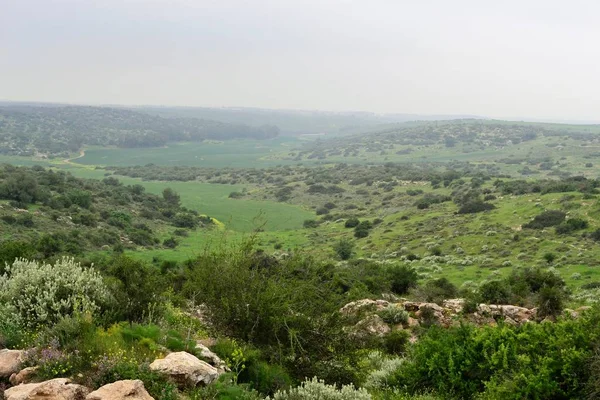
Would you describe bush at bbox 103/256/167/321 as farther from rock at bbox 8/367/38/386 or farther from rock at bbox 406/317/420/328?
rock at bbox 406/317/420/328

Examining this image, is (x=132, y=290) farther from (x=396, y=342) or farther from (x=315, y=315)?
(x=396, y=342)

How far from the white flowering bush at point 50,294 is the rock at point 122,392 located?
7.52 ft

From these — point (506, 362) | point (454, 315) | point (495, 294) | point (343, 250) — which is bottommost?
point (343, 250)

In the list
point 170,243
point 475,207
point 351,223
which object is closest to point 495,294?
point 475,207

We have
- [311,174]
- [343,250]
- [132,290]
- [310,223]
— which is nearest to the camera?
[132,290]

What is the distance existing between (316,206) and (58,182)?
46483mm

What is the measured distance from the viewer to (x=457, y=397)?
8.62 metres

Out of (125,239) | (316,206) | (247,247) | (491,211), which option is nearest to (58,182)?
(125,239)

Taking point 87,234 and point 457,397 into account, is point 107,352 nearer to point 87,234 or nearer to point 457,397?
point 457,397

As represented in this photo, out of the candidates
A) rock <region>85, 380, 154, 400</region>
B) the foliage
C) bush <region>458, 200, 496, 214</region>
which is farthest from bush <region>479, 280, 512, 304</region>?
bush <region>458, 200, 496, 214</region>

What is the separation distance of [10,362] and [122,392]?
2299mm

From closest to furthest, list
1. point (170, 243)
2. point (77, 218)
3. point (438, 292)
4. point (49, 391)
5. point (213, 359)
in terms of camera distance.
→ 1. point (49, 391)
2. point (213, 359)
3. point (438, 292)
4. point (77, 218)
5. point (170, 243)

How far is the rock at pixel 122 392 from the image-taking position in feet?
17.9

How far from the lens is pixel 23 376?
618 cm
